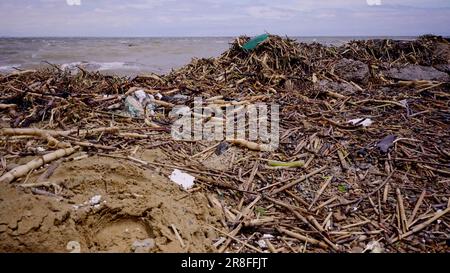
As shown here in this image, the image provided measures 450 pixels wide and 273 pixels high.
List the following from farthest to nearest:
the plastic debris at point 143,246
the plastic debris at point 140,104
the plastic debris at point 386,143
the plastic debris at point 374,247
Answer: the plastic debris at point 140,104
the plastic debris at point 386,143
the plastic debris at point 374,247
the plastic debris at point 143,246

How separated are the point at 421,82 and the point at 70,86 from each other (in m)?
7.75

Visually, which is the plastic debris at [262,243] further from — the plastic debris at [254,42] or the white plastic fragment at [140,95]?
the plastic debris at [254,42]

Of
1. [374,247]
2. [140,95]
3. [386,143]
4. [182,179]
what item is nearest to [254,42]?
[140,95]

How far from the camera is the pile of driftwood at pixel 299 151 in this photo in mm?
2912

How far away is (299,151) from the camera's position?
13.5ft

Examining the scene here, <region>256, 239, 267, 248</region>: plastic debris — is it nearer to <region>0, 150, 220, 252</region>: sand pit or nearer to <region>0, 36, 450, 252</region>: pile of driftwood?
<region>0, 36, 450, 252</region>: pile of driftwood

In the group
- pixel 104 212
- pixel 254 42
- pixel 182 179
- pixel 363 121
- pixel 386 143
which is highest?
pixel 254 42

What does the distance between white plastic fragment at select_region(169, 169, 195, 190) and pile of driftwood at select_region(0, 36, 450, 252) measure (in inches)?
3.4

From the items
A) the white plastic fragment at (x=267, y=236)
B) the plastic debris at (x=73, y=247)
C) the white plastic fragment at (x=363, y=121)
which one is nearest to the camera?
the plastic debris at (x=73, y=247)

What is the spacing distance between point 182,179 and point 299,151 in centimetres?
172

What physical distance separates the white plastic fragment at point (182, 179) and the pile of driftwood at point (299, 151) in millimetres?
86

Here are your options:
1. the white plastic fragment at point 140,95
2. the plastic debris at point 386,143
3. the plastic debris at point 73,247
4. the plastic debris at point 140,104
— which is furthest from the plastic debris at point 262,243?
the white plastic fragment at point 140,95

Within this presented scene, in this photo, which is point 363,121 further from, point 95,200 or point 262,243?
point 95,200
